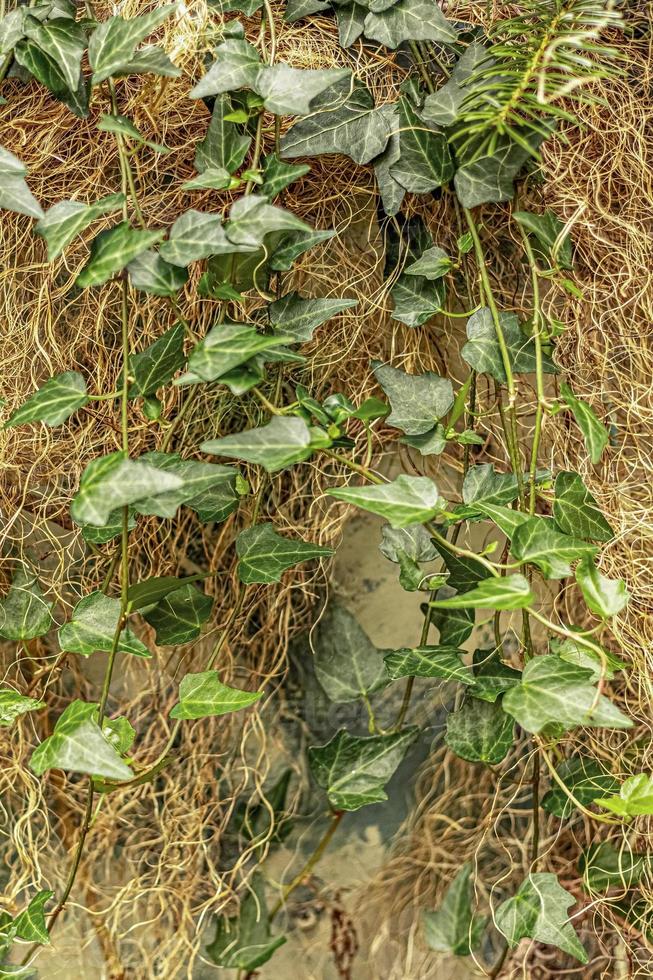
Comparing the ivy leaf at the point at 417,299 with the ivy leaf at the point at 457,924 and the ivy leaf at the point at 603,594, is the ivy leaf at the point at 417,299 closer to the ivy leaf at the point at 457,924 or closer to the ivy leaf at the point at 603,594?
the ivy leaf at the point at 603,594

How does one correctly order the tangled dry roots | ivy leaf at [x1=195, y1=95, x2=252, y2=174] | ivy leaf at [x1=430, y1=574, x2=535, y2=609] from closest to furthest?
ivy leaf at [x1=430, y1=574, x2=535, y2=609] → ivy leaf at [x1=195, y1=95, x2=252, y2=174] → the tangled dry roots

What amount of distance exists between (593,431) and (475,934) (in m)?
0.62

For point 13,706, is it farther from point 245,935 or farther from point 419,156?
point 419,156

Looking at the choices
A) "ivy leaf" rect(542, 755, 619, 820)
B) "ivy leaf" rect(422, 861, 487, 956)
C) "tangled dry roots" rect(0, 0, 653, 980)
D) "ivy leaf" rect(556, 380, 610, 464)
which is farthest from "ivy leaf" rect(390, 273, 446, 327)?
"ivy leaf" rect(422, 861, 487, 956)

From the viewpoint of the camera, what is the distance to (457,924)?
3.32ft

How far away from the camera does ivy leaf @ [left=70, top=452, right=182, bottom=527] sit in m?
0.69

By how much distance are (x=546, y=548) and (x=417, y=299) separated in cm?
30

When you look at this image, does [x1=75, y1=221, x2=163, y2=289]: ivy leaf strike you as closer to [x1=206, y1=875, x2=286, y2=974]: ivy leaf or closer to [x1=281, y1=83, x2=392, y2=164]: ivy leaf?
[x1=281, y1=83, x2=392, y2=164]: ivy leaf

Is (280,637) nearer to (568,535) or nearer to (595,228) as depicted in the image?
(568,535)

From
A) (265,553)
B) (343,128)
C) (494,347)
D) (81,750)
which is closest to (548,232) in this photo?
(494,347)

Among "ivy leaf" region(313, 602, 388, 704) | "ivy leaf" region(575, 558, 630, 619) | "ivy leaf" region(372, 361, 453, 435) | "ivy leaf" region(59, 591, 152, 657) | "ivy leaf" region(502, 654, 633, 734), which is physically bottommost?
"ivy leaf" region(313, 602, 388, 704)

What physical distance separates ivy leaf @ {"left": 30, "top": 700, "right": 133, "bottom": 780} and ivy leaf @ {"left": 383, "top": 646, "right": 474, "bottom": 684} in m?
0.29

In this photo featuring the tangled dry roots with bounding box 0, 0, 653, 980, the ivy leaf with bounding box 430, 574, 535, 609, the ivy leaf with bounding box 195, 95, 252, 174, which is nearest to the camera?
the ivy leaf with bounding box 430, 574, 535, 609

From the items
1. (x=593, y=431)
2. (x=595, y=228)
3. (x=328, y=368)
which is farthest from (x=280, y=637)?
(x=595, y=228)
